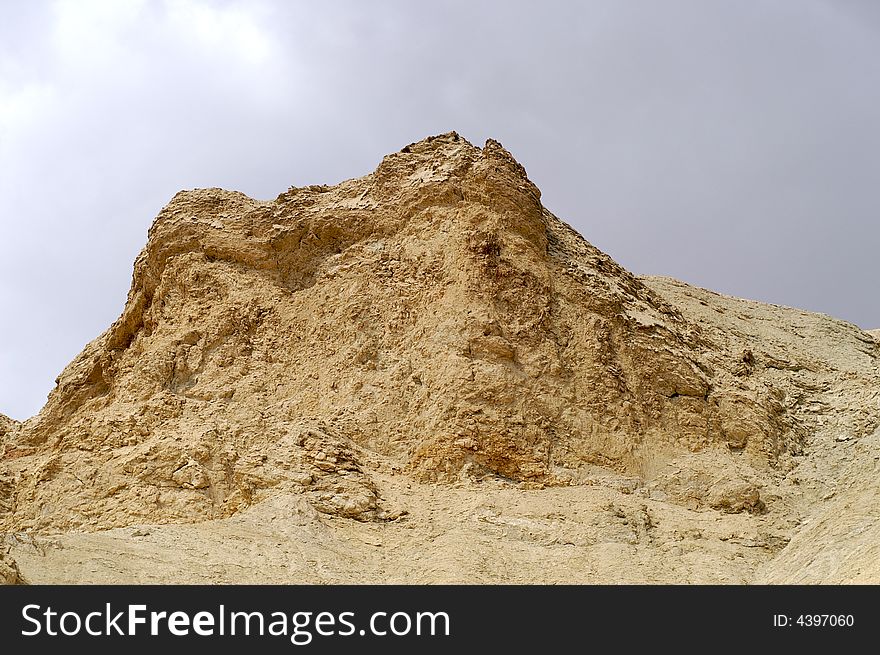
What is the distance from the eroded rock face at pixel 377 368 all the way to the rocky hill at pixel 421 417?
0.19 feet

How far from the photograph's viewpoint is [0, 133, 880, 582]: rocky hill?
48.6 feet

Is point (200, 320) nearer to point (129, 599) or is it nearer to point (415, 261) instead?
point (415, 261)

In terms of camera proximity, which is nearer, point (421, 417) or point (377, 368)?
point (421, 417)

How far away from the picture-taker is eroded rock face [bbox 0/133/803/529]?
674 inches

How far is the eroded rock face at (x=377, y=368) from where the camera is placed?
17125mm

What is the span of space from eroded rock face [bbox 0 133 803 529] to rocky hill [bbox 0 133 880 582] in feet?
0.19

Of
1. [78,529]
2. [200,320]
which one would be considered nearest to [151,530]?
[78,529]

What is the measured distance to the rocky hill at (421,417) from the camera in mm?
14812

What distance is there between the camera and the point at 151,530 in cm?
1477

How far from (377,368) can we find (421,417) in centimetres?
189

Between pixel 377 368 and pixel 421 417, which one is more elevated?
pixel 377 368

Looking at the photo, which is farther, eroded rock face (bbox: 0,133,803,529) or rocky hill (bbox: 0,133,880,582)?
eroded rock face (bbox: 0,133,803,529)

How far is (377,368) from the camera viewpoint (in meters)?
20.0

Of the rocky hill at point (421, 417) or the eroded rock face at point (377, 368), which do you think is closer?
the rocky hill at point (421, 417)
